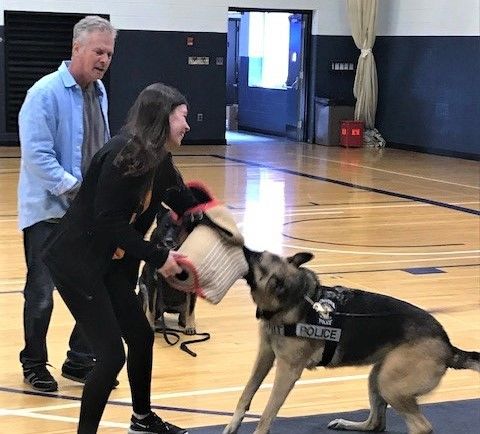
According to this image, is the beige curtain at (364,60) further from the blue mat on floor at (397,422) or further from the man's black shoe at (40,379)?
the man's black shoe at (40,379)

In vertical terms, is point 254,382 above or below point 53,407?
above

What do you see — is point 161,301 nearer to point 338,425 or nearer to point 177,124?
point 338,425

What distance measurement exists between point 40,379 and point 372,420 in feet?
5.34

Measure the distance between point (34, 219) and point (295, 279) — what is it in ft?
4.57

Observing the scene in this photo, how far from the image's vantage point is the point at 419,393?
380 cm

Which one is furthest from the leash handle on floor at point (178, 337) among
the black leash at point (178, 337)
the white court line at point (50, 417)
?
the white court line at point (50, 417)

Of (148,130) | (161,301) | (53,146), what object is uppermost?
(148,130)

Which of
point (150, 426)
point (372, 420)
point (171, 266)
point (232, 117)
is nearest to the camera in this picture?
point (171, 266)

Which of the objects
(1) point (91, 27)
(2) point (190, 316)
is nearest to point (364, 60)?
(2) point (190, 316)

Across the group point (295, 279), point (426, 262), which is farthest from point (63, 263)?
point (426, 262)

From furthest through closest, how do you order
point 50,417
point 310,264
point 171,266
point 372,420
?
point 310,264 < point 50,417 < point 372,420 < point 171,266

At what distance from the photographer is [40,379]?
182 inches

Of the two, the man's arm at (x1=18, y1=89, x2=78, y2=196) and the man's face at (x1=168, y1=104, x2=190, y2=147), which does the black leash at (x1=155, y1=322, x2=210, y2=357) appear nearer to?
the man's arm at (x1=18, y1=89, x2=78, y2=196)

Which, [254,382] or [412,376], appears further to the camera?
[254,382]
